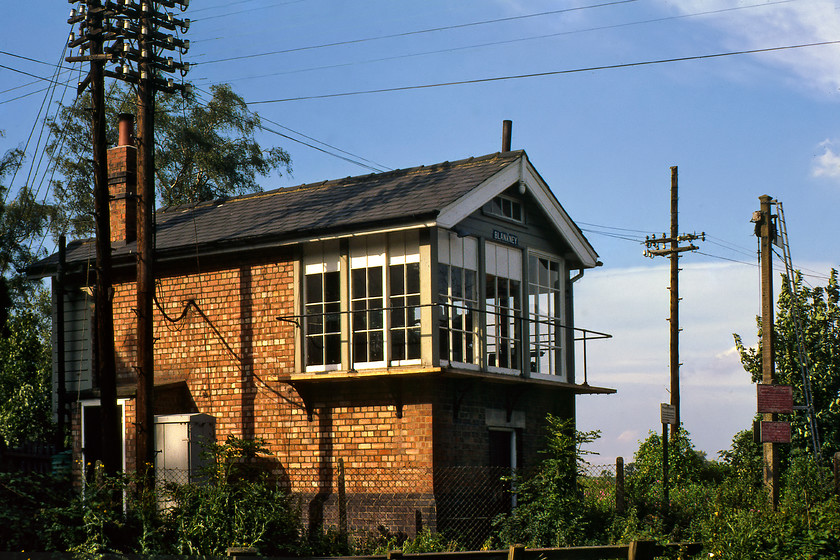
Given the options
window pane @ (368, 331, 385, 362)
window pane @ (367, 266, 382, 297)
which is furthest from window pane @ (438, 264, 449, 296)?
window pane @ (368, 331, 385, 362)

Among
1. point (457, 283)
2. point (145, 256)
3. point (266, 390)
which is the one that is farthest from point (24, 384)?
point (457, 283)

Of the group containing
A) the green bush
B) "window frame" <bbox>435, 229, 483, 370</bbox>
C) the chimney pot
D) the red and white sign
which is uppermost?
the chimney pot

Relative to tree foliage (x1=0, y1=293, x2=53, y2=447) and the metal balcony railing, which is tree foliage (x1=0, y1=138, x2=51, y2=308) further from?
the metal balcony railing

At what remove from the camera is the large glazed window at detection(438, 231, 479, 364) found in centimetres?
1670

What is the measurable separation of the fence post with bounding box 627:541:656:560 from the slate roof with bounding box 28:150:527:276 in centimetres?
673

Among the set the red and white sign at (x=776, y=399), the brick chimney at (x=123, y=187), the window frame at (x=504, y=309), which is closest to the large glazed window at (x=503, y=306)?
the window frame at (x=504, y=309)

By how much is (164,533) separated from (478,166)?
8.92 metres

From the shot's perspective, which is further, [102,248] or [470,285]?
[470,285]

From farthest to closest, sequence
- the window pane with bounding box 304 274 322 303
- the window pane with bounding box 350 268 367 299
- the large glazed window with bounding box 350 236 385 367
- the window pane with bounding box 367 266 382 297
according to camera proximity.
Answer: the window pane with bounding box 304 274 322 303
the window pane with bounding box 350 268 367 299
the window pane with bounding box 367 266 382 297
the large glazed window with bounding box 350 236 385 367

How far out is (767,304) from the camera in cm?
1875

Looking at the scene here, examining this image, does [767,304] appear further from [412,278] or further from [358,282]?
[358,282]

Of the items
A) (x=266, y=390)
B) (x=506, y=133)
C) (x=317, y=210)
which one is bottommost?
(x=266, y=390)

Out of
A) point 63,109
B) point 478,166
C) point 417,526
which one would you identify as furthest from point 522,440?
point 63,109

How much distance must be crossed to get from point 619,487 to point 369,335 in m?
4.98
